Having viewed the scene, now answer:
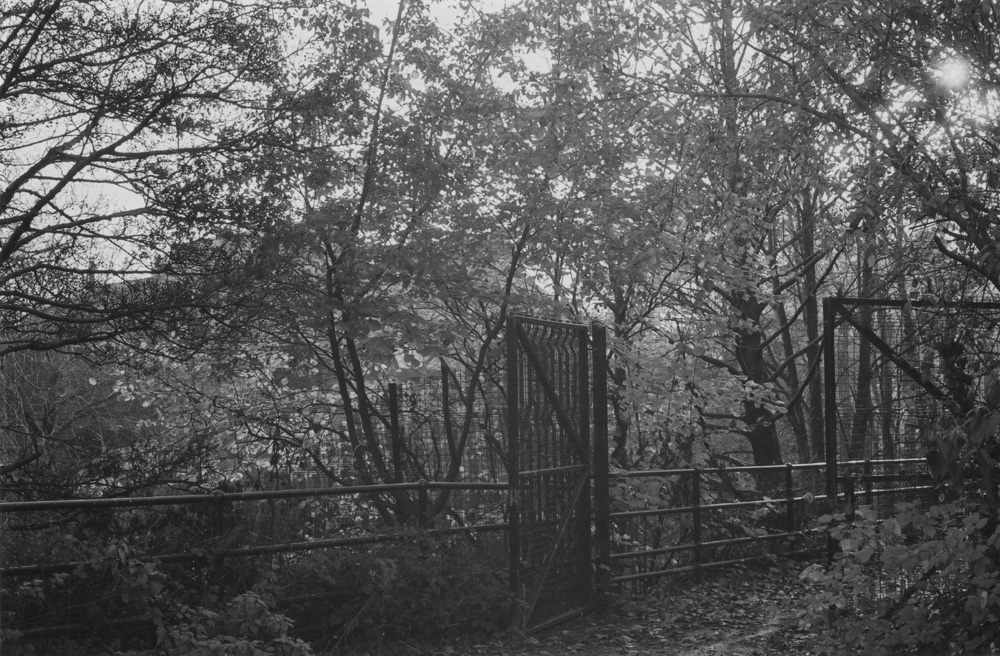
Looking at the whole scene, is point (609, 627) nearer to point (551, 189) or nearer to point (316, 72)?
point (551, 189)

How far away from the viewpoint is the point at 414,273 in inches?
368

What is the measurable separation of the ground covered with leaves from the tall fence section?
0.69 ft

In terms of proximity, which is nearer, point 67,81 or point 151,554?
point 151,554

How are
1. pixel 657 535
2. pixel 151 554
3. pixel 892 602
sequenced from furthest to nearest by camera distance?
pixel 657 535 → pixel 151 554 → pixel 892 602

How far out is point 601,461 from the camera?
8.87m

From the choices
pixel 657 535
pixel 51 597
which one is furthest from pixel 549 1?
pixel 51 597

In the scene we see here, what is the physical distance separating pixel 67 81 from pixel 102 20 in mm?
612

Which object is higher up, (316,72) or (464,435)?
(316,72)

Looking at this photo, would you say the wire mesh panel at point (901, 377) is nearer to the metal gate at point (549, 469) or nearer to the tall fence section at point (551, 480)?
the tall fence section at point (551, 480)

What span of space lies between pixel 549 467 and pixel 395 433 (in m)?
2.52

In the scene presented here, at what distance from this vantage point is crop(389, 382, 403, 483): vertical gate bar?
10.1 meters

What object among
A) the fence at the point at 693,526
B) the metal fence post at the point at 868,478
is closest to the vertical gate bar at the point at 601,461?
the fence at the point at 693,526

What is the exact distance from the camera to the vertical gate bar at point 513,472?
7484 mm

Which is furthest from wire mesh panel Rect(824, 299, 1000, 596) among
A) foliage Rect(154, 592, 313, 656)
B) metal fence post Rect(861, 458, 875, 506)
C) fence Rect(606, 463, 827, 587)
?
foliage Rect(154, 592, 313, 656)
